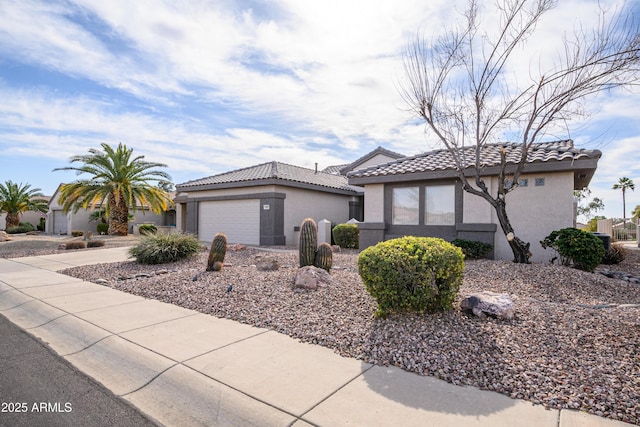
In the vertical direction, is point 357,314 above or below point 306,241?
below

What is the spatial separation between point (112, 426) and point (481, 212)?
11299mm

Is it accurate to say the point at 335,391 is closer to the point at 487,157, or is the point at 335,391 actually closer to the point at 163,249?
the point at 163,249

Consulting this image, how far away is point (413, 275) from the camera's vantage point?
190 inches

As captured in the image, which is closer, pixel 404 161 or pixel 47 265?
pixel 47 265

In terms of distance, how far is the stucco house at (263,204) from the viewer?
1778 centimetres

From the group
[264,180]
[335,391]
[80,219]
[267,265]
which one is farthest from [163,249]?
[80,219]

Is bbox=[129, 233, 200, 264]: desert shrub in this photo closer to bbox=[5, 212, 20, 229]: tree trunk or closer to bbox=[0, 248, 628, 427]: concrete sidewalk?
bbox=[0, 248, 628, 427]: concrete sidewalk

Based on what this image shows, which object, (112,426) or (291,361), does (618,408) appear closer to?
(291,361)

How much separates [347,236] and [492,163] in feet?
22.9

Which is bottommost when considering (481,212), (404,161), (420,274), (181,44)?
(420,274)

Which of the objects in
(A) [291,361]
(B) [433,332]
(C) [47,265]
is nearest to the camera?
(A) [291,361]

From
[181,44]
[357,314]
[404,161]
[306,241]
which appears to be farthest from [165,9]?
[404,161]

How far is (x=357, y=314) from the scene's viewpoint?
5.44 meters

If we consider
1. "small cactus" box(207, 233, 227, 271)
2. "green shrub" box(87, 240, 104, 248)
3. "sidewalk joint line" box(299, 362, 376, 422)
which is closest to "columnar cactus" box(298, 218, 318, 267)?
"small cactus" box(207, 233, 227, 271)
